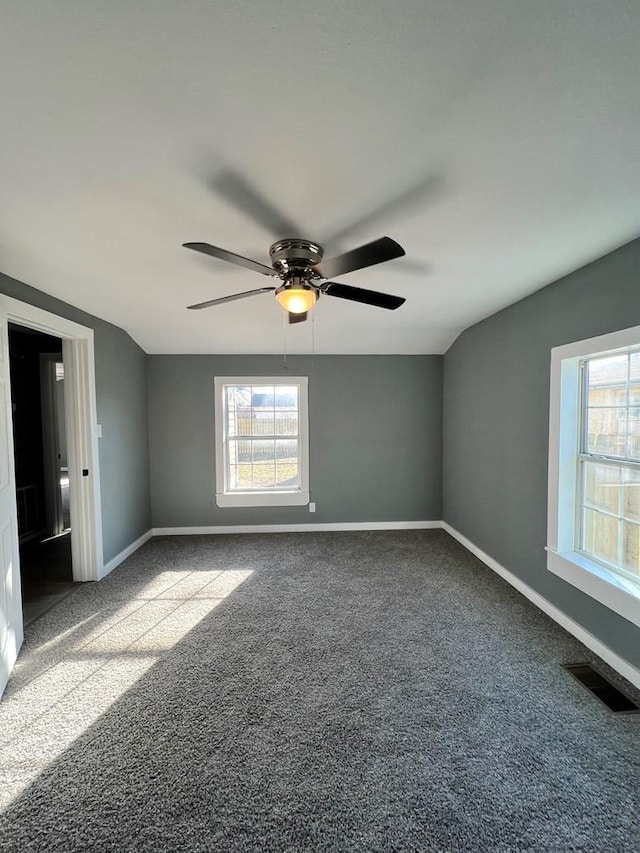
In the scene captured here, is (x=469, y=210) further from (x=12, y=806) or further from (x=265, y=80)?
(x=12, y=806)

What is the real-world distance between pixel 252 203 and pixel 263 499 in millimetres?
3596

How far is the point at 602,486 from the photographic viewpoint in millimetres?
2494

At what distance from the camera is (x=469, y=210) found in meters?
1.72

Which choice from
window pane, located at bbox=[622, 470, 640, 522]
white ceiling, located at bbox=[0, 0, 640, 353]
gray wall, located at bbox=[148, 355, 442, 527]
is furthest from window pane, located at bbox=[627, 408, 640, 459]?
gray wall, located at bbox=[148, 355, 442, 527]

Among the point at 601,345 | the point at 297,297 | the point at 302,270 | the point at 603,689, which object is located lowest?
the point at 603,689

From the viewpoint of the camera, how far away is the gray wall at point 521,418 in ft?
7.30

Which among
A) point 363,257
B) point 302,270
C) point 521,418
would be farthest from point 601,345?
point 302,270

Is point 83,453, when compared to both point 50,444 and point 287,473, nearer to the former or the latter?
point 50,444

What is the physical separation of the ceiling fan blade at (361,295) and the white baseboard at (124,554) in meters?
3.17

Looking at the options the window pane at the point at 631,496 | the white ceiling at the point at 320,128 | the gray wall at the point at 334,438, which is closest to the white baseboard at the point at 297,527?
the gray wall at the point at 334,438

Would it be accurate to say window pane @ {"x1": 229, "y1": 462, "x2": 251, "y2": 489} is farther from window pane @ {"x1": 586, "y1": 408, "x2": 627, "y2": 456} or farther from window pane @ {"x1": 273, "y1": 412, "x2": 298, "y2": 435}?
window pane @ {"x1": 586, "y1": 408, "x2": 627, "y2": 456}

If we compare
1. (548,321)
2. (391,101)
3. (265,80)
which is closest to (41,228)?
(265,80)

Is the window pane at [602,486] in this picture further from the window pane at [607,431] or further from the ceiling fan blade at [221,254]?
the ceiling fan blade at [221,254]

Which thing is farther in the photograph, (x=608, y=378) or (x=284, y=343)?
(x=284, y=343)
